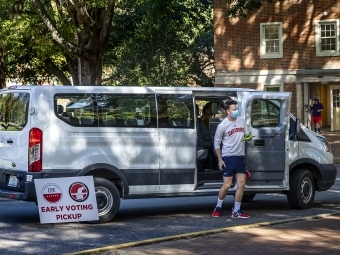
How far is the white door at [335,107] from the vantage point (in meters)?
43.1

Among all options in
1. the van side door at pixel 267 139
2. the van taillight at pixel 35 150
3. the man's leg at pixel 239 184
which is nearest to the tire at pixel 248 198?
the van side door at pixel 267 139

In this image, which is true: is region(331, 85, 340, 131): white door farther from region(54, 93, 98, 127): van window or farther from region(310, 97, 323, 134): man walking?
region(54, 93, 98, 127): van window

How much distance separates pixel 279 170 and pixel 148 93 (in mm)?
2533

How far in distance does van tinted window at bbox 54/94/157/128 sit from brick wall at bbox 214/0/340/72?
29.3m

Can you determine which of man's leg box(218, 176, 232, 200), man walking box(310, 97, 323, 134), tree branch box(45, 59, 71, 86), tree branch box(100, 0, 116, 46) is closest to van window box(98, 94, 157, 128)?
man's leg box(218, 176, 232, 200)

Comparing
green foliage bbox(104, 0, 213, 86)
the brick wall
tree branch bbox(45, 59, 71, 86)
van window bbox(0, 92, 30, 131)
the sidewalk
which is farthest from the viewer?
tree branch bbox(45, 59, 71, 86)

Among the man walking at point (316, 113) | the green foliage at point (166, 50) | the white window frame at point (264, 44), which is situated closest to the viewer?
the man walking at point (316, 113)

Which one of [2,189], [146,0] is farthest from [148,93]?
[146,0]

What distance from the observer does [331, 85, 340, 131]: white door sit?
43.1m

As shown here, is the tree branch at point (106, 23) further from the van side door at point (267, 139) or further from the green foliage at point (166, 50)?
the van side door at point (267, 139)

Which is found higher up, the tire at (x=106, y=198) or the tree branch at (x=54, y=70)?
the tree branch at (x=54, y=70)

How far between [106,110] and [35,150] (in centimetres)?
121

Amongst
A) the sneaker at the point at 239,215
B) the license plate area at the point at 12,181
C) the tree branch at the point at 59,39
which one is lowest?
the sneaker at the point at 239,215

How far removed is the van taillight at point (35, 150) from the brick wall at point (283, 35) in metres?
30.3
